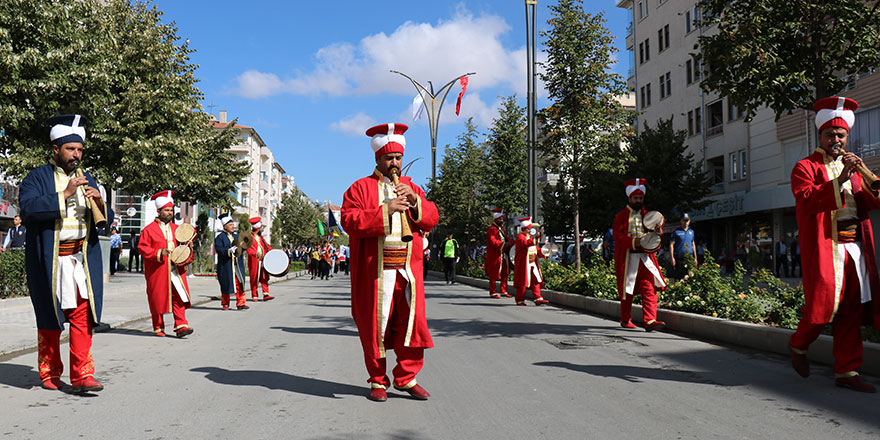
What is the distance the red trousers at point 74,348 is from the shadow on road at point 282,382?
3.54 feet

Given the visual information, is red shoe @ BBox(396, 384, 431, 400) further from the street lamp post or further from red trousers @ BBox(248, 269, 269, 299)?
the street lamp post

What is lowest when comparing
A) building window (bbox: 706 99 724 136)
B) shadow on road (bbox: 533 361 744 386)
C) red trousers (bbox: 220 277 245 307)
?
shadow on road (bbox: 533 361 744 386)

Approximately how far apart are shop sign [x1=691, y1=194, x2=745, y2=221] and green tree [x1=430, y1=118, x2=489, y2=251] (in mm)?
10889

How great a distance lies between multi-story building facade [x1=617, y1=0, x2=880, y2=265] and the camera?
31953 mm

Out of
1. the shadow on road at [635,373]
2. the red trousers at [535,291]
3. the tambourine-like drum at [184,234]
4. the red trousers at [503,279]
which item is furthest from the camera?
the red trousers at [503,279]

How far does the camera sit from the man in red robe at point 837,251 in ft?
19.1

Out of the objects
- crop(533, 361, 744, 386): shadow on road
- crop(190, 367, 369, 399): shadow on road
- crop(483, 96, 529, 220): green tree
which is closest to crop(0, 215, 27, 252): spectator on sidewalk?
crop(190, 367, 369, 399): shadow on road

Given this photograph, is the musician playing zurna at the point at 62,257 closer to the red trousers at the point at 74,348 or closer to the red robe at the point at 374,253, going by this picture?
the red trousers at the point at 74,348

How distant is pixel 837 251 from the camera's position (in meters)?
5.94

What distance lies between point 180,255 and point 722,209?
32201 millimetres

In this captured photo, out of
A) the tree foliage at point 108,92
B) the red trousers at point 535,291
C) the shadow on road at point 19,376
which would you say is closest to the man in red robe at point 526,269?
the red trousers at point 535,291

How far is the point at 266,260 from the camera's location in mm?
17859

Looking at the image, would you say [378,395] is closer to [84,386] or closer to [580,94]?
[84,386]

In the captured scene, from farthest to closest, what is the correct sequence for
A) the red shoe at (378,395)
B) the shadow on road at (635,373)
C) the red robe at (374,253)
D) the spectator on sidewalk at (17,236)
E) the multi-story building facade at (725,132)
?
the multi-story building facade at (725,132), the spectator on sidewalk at (17,236), the shadow on road at (635,373), the red shoe at (378,395), the red robe at (374,253)
